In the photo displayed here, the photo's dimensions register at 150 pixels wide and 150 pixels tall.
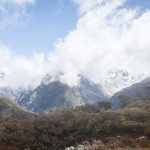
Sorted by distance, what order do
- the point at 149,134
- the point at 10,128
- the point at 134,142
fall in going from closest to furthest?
the point at 134,142
the point at 149,134
the point at 10,128

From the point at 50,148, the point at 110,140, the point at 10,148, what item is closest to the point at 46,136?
the point at 50,148

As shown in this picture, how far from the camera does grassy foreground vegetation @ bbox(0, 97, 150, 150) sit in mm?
44219

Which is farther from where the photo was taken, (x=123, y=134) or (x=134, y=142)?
(x=123, y=134)

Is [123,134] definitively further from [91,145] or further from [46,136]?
[46,136]

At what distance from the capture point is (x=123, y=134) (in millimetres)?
46094

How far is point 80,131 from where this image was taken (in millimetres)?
47469

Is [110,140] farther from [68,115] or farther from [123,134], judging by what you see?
[68,115]

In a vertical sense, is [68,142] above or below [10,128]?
below

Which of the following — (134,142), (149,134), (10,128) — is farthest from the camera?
(10,128)

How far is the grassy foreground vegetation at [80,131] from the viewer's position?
145 ft

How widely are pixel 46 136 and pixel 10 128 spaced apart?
19.6ft

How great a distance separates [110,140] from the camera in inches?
1745

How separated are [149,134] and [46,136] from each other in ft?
40.5

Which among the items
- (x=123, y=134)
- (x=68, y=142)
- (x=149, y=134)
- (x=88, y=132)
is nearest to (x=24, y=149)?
(x=68, y=142)
